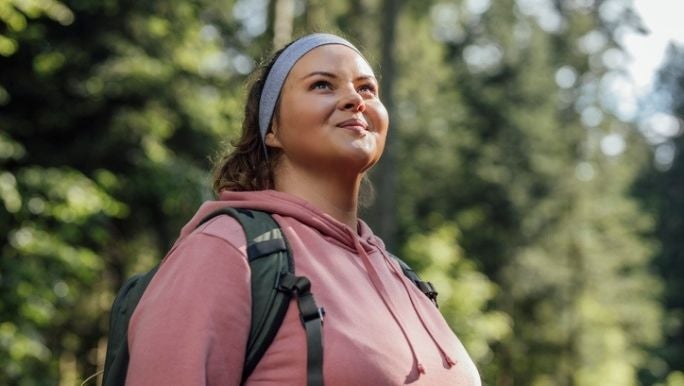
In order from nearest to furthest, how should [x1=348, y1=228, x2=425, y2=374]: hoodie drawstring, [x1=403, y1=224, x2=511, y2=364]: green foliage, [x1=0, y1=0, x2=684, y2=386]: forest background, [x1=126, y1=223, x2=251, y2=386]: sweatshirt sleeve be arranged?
[x1=126, y1=223, x2=251, y2=386]: sweatshirt sleeve → [x1=348, y1=228, x2=425, y2=374]: hoodie drawstring → [x1=0, y1=0, x2=684, y2=386]: forest background → [x1=403, y1=224, x2=511, y2=364]: green foliage

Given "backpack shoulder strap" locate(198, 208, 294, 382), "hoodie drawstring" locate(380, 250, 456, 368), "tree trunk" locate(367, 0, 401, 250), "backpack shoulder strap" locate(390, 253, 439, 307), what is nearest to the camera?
"backpack shoulder strap" locate(198, 208, 294, 382)

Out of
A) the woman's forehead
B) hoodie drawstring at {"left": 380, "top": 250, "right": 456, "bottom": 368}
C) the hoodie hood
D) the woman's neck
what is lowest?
hoodie drawstring at {"left": 380, "top": 250, "right": 456, "bottom": 368}

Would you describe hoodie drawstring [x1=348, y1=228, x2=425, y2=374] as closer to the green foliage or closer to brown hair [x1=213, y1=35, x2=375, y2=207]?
brown hair [x1=213, y1=35, x2=375, y2=207]

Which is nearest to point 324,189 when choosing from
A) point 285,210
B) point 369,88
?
point 285,210

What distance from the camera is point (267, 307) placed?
6.29ft

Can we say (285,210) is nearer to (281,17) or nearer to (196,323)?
(196,323)

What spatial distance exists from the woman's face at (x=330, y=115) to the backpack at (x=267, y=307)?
0.28 meters

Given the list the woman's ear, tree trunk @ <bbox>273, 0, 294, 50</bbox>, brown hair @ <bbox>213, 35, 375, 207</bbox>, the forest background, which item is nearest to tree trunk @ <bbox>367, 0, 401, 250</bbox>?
the forest background

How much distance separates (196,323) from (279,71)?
76cm

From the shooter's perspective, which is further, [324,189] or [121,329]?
[324,189]

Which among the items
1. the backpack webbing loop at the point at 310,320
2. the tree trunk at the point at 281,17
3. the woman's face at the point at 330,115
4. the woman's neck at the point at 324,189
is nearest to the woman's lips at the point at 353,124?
the woman's face at the point at 330,115

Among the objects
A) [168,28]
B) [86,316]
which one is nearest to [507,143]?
[86,316]

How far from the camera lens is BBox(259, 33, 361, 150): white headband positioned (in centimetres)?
235

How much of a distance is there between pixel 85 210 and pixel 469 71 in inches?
912
